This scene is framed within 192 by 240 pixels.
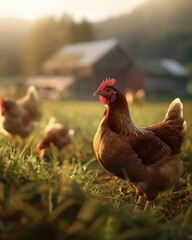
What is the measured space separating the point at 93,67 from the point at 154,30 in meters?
66.2

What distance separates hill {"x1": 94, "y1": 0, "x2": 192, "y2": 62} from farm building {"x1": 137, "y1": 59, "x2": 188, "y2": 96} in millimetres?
16240

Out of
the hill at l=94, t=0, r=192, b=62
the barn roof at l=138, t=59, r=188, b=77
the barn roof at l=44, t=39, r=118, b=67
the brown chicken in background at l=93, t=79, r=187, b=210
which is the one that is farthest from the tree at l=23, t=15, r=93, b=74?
the brown chicken in background at l=93, t=79, r=187, b=210

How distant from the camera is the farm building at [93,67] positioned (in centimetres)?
3328

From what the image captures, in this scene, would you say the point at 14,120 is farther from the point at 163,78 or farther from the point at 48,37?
the point at 48,37

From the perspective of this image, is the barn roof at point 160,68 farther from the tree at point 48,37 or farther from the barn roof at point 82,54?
the tree at point 48,37

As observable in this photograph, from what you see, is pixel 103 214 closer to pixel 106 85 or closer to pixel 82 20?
pixel 106 85

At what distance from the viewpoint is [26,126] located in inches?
281

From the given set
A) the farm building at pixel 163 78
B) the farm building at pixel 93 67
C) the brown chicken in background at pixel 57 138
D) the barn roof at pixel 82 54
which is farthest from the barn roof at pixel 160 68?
the brown chicken in background at pixel 57 138

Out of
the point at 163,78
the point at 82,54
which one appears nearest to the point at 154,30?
the point at 163,78

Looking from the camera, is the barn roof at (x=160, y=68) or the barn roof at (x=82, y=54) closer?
the barn roof at (x=82, y=54)

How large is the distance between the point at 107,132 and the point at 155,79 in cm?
3792

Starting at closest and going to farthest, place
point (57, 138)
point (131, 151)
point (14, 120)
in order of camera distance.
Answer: point (131, 151) → point (57, 138) → point (14, 120)

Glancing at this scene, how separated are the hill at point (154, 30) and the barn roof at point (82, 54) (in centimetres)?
2534

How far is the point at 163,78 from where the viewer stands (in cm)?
4131
